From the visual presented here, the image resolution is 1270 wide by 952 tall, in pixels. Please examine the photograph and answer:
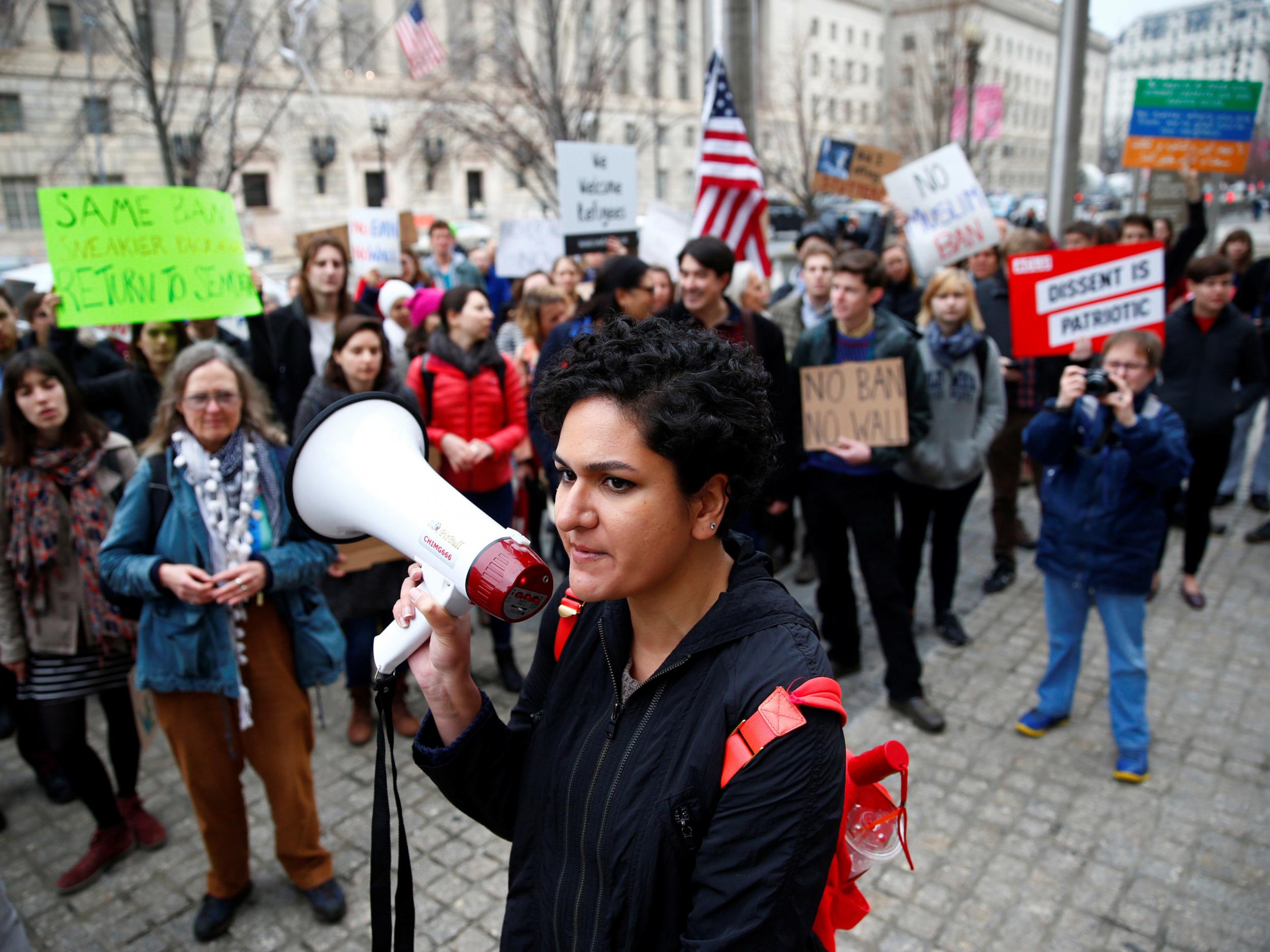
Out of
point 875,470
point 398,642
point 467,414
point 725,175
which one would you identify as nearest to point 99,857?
point 467,414

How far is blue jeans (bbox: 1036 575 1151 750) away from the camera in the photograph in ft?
12.6

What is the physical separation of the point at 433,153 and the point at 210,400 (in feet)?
112

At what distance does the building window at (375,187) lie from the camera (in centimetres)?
3925

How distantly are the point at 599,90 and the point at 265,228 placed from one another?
26.0 m

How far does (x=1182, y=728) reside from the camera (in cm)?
420

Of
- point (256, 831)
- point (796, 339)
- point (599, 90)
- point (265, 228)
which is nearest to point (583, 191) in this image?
point (796, 339)

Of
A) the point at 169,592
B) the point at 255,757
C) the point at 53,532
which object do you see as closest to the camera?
the point at 169,592

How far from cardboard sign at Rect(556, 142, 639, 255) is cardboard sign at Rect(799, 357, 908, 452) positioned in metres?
3.47

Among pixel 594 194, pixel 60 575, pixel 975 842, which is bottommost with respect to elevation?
pixel 975 842

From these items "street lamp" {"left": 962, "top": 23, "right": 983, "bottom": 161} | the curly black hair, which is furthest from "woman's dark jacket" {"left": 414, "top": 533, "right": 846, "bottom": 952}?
"street lamp" {"left": 962, "top": 23, "right": 983, "bottom": 161}

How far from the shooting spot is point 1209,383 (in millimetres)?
5641

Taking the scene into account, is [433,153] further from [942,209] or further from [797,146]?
[942,209]

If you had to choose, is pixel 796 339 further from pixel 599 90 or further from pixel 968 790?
pixel 599 90

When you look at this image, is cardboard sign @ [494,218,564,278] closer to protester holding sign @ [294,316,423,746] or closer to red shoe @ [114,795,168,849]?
protester holding sign @ [294,316,423,746]
